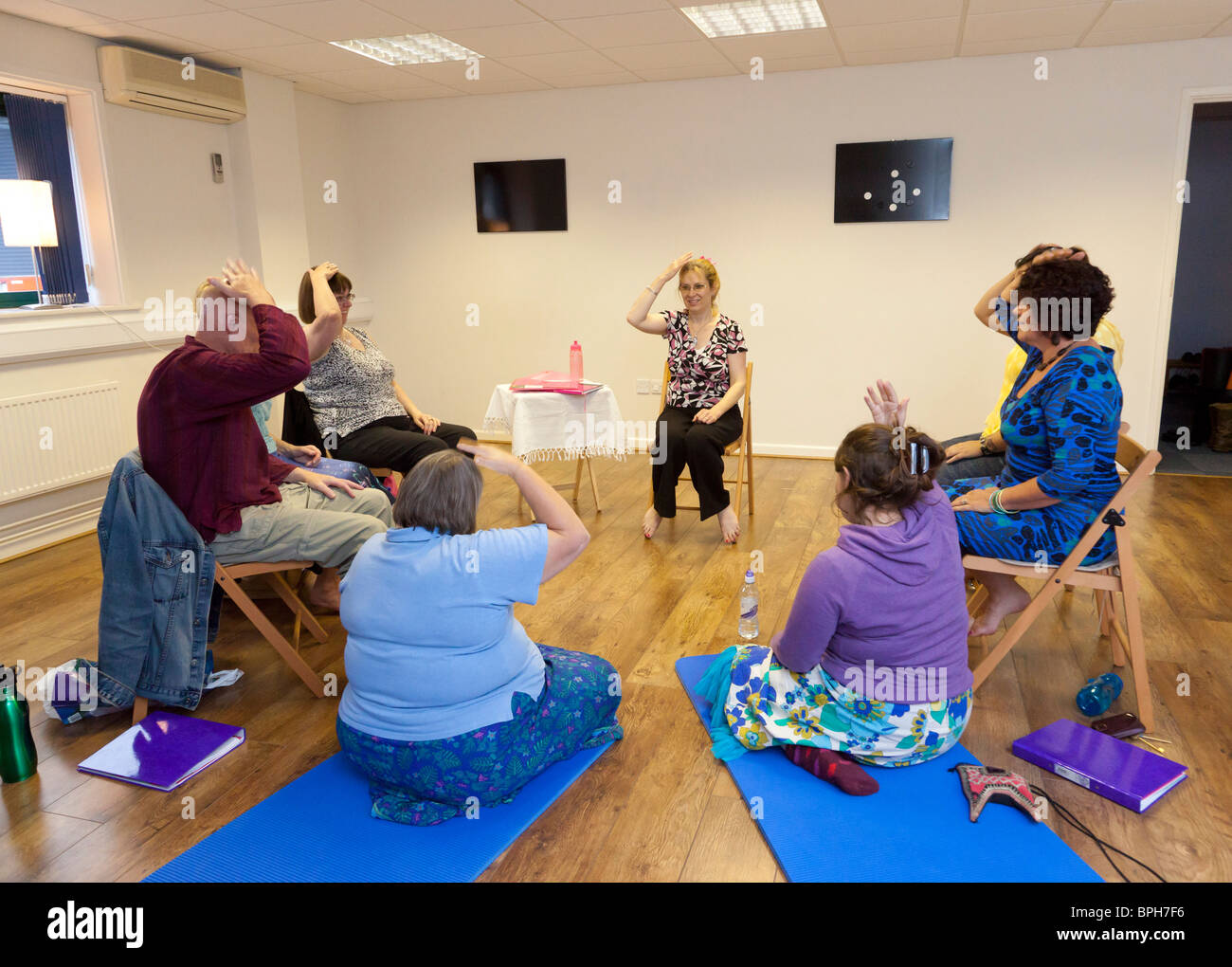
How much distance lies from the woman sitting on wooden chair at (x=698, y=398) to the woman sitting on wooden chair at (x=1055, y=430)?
1.66 metres

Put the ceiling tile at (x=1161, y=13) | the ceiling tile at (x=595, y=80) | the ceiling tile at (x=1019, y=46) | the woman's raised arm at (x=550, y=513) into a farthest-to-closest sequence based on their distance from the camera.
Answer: the ceiling tile at (x=595, y=80)
the ceiling tile at (x=1019, y=46)
the ceiling tile at (x=1161, y=13)
the woman's raised arm at (x=550, y=513)

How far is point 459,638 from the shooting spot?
6.52 ft

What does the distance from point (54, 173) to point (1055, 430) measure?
4845mm

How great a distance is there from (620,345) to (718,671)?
13.1ft

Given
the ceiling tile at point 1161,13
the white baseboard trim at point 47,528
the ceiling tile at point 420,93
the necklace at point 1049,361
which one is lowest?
the white baseboard trim at point 47,528

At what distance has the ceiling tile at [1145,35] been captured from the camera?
4.68 metres

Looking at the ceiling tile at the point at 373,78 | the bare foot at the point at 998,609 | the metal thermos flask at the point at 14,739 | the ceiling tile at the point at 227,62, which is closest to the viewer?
the metal thermos flask at the point at 14,739

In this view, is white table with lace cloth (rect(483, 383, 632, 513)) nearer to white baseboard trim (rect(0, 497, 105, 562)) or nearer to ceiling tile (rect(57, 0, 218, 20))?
white baseboard trim (rect(0, 497, 105, 562))

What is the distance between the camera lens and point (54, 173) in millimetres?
4641

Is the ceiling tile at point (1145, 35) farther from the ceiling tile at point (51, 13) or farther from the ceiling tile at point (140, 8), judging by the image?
the ceiling tile at point (51, 13)

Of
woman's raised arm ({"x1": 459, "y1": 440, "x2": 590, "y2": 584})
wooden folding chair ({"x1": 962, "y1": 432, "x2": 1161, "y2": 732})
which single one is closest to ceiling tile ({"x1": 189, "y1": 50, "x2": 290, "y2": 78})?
woman's raised arm ({"x1": 459, "y1": 440, "x2": 590, "y2": 584})

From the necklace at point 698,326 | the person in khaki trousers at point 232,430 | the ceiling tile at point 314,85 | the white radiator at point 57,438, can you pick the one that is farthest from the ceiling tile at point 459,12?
the white radiator at point 57,438
